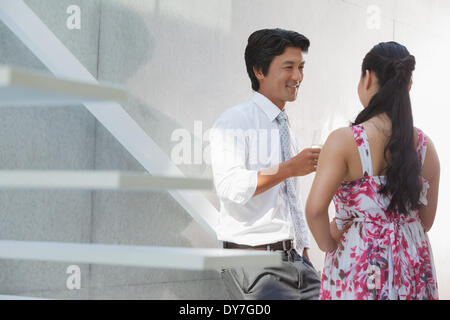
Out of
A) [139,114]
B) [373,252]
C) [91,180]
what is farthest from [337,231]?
[139,114]

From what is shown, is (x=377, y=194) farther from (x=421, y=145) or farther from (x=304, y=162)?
(x=304, y=162)

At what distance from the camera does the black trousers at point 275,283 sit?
242 cm

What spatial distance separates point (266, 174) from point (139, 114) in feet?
3.77

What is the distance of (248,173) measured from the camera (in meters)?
2.43

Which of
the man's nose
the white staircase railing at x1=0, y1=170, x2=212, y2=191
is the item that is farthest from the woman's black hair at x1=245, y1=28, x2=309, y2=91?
the white staircase railing at x1=0, y1=170, x2=212, y2=191

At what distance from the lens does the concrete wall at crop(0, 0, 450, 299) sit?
3012 millimetres

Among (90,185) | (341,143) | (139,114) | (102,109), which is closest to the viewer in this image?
(90,185)

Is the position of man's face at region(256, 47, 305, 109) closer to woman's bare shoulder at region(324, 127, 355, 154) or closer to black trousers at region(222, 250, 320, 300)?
black trousers at region(222, 250, 320, 300)

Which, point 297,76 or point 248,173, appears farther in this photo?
point 297,76

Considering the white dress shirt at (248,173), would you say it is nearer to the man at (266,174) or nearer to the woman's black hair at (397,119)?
the man at (266,174)

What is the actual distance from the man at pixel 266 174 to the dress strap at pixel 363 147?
1.00 ft

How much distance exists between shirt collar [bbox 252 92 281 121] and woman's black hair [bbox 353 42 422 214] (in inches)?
24.7

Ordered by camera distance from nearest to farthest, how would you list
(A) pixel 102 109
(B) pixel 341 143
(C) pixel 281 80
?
(B) pixel 341 143 → (C) pixel 281 80 → (A) pixel 102 109
